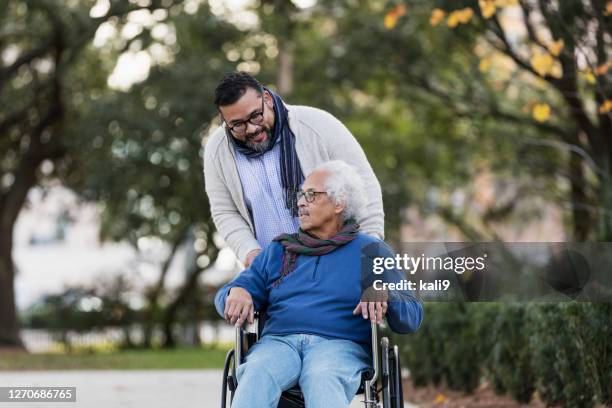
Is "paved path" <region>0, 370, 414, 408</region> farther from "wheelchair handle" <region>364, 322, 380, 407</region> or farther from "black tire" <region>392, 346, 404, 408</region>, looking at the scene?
"wheelchair handle" <region>364, 322, 380, 407</region>

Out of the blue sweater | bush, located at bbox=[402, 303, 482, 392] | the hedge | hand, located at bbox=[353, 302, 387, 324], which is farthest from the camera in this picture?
bush, located at bbox=[402, 303, 482, 392]

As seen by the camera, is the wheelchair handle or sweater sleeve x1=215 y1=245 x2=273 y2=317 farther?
sweater sleeve x1=215 y1=245 x2=273 y2=317

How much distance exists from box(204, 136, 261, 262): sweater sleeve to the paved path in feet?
11.3

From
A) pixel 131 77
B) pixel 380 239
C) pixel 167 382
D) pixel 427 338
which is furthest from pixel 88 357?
pixel 380 239

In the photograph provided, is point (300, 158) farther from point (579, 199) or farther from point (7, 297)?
point (7, 297)

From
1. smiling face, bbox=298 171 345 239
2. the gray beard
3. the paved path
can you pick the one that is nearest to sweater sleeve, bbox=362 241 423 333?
smiling face, bbox=298 171 345 239

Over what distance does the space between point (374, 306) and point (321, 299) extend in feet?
0.73

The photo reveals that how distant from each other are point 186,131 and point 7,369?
191 inches

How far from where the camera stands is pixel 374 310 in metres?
4.38

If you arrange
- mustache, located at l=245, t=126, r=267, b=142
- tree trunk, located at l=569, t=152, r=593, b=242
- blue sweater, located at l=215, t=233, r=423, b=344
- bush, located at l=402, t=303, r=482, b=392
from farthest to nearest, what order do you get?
tree trunk, located at l=569, t=152, r=593, b=242
bush, located at l=402, t=303, r=482, b=392
mustache, located at l=245, t=126, r=267, b=142
blue sweater, located at l=215, t=233, r=423, b=344

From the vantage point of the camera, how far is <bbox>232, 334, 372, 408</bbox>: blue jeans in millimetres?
4234

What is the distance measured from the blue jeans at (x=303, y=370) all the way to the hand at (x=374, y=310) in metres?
0.16

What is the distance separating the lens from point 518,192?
23.8 meters

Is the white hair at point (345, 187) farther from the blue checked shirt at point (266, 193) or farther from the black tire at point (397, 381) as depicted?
the black tire at point (397, 381)
